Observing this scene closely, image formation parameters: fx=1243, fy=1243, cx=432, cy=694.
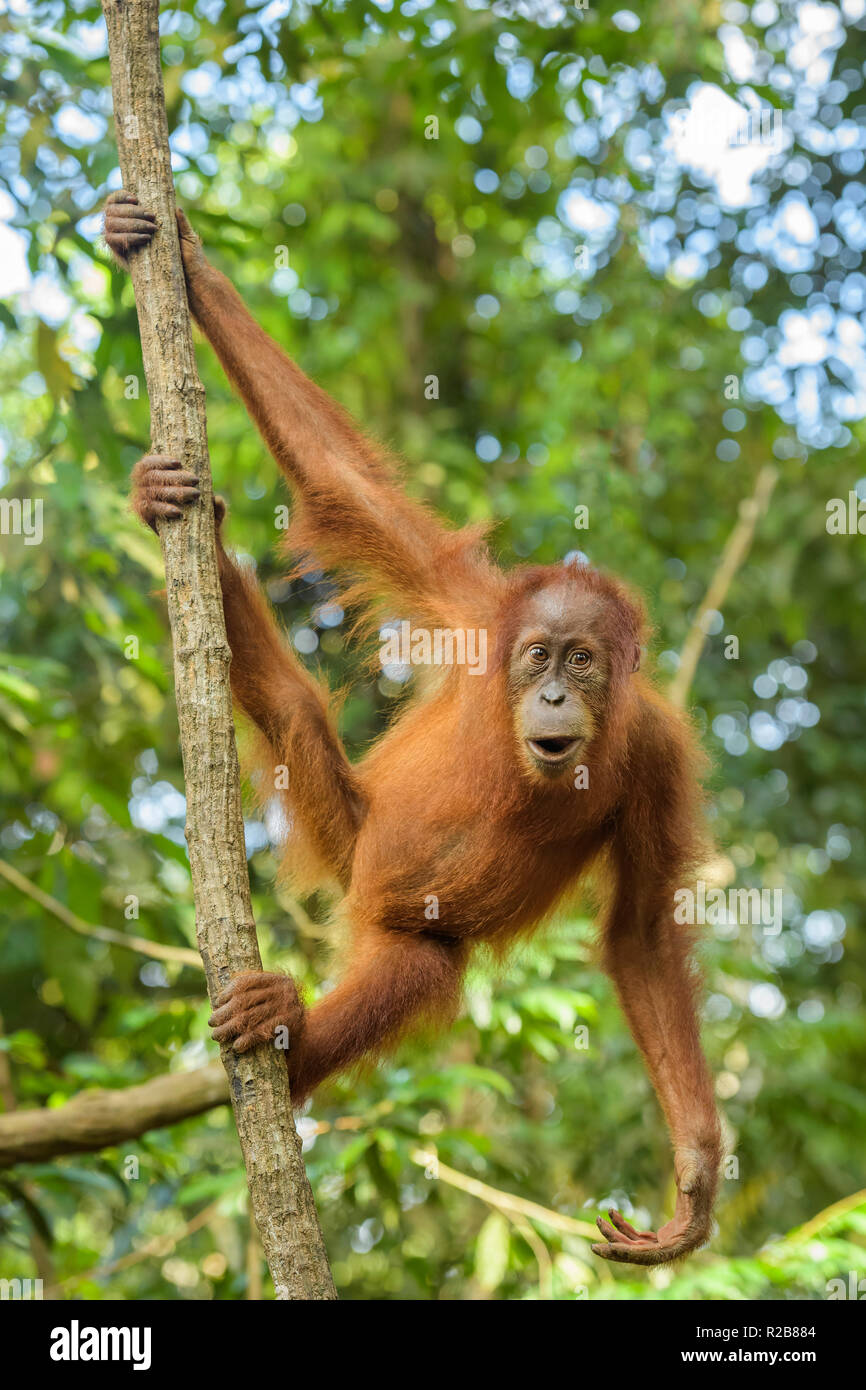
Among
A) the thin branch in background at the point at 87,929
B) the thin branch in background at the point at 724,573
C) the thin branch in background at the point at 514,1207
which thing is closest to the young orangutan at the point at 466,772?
the thin branch in background at the point at 87,929

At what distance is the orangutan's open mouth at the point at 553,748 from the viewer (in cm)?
360

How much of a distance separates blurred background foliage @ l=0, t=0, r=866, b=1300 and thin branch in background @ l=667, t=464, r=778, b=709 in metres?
0.18

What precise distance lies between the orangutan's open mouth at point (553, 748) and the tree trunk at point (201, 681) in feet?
3.55

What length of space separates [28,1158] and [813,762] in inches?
202

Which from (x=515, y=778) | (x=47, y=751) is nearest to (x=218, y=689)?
(x=515, y=778)

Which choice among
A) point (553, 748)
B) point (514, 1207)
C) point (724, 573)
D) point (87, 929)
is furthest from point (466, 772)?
point (724, 573)

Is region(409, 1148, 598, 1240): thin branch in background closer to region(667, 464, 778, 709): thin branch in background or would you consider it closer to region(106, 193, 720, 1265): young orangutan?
region(106, 193, 720, 1265): young orangutan

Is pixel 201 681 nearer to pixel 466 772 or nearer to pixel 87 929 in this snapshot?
pixel 466 772

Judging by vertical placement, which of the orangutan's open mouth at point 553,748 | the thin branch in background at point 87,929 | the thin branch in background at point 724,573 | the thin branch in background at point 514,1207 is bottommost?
the thin branch in background at point 514,1207

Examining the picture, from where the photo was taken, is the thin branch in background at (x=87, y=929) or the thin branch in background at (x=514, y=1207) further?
the thin branch in background at (x=514, y=1207)

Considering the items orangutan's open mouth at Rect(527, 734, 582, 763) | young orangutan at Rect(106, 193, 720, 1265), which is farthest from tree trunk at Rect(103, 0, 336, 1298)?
orangutan's open mouth at Rect(527, 734, 582, 763)

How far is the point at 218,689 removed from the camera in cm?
288

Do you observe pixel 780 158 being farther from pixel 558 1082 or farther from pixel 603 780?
pixel 558 1082

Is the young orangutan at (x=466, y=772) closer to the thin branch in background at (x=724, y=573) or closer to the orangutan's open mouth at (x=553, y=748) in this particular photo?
the orangutan's open mouth at (x=553, y=748)
